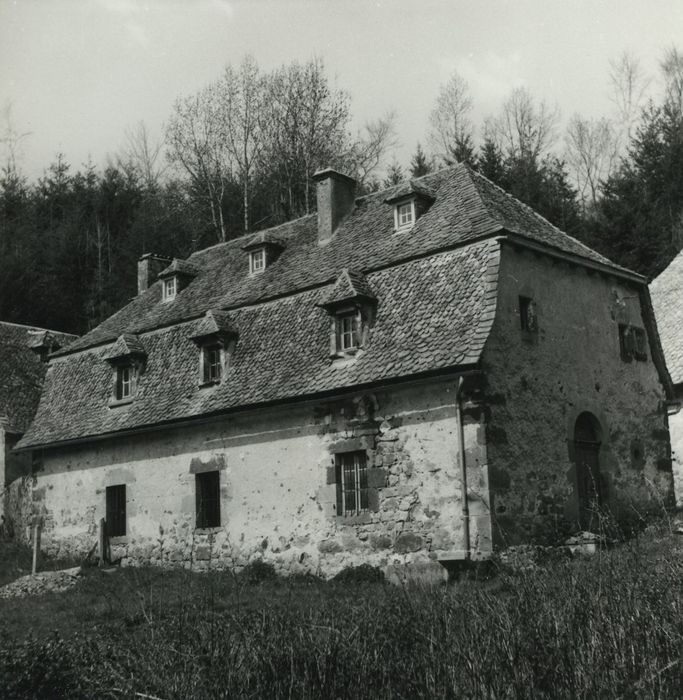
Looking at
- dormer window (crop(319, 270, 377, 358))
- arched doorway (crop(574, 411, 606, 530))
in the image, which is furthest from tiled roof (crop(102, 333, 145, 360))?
arched doorway (crop(574, 411, 606, 530))

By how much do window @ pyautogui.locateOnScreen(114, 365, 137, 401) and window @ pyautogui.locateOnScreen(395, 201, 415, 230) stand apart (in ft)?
25.7

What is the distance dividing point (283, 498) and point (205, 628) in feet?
34.9

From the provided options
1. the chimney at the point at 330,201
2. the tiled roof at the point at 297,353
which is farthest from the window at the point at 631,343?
the chimney at the point at 330,201

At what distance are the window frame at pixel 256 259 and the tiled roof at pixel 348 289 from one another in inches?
181

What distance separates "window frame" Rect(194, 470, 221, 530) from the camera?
20.1 m

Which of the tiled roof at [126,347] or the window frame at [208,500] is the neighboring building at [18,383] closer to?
the tiled roof at [126,347]

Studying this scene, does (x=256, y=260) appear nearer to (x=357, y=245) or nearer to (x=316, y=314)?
(x=357, y=245)

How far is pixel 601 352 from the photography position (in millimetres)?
19625

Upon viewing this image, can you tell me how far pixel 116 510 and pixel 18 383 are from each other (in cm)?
907

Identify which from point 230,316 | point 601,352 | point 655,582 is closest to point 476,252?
point 601,352

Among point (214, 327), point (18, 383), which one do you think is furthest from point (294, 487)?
point (18, 383)

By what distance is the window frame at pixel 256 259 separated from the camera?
2322 cm

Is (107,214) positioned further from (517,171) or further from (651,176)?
(651,176)

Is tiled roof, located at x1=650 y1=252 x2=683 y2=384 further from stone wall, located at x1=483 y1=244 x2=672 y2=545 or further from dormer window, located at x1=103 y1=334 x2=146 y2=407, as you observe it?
dormer window, located at x1=103 y1=334 x2=146 y2=407
